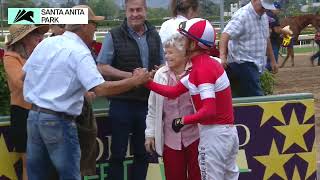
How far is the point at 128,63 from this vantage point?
612 cm

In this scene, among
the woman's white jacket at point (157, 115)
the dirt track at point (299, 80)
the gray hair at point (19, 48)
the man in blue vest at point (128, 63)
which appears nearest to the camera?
the woman's white jacket at point (157, 115)

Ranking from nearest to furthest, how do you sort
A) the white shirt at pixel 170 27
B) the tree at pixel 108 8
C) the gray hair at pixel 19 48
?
the white shirt at pixel 170 27 < the gray hair at pixel 19 48 < the tree at pixel 108 8

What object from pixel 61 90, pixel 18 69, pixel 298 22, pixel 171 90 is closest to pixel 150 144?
pixel 171 90

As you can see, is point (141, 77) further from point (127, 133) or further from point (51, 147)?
point (127, 133)

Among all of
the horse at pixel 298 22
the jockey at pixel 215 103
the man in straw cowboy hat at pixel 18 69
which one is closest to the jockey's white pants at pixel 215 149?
the jockey at pixel 215 103

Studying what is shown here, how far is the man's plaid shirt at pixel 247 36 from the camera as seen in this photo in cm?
766

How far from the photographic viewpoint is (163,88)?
5.35 meters

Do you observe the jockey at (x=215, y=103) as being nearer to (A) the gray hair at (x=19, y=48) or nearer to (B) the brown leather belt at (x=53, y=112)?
(B) the brown leather belt at (x=53, y=112)

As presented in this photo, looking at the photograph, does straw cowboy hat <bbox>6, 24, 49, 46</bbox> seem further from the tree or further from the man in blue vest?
the tree

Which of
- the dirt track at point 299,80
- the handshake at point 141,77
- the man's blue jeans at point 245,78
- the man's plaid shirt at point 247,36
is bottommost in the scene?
the dirt track at point 299,80

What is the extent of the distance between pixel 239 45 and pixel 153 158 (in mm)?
1889

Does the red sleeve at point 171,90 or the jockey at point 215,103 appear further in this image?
the red sleeve at point 171,90

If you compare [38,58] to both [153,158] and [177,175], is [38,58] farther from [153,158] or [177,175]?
[153,158]

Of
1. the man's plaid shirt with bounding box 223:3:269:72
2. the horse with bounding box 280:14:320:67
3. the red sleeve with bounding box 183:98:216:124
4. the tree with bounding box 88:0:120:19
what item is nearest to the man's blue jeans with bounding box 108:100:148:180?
the red sleeve with bounding box 183:98:216:124
